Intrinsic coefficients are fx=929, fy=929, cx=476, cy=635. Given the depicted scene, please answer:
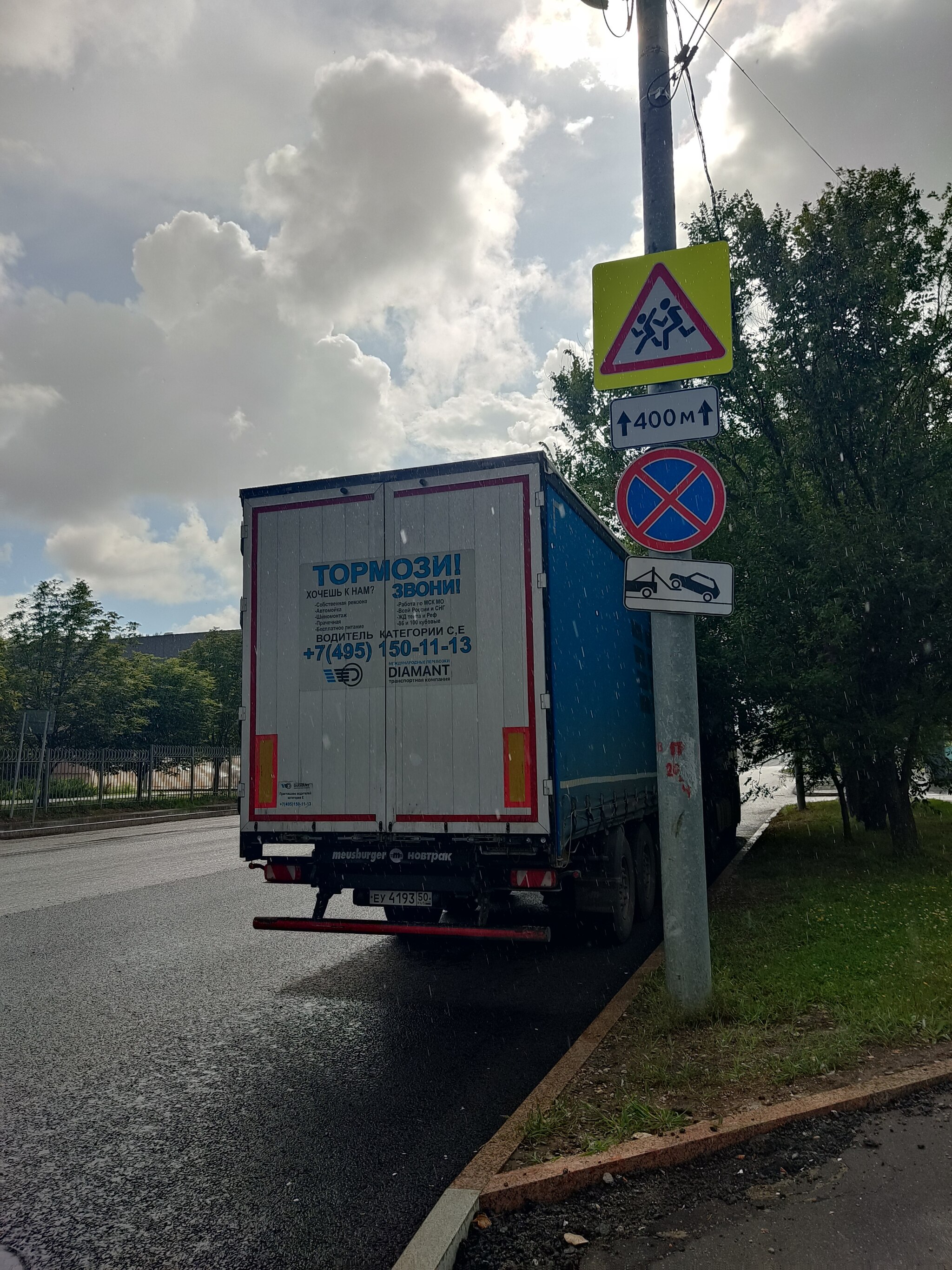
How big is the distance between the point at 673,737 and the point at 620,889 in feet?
9.76

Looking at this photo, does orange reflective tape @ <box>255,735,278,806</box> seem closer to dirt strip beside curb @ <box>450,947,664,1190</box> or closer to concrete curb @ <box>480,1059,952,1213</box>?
dirt strip beside curb @ <box>450,947,664,1190</box>

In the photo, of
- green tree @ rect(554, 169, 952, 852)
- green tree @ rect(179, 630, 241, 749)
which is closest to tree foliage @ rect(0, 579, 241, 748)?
green tree @ rect(179, 630, 241, 749)

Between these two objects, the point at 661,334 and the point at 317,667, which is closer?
the point at 661,334

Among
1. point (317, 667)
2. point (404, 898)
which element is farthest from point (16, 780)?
point (404, 898)

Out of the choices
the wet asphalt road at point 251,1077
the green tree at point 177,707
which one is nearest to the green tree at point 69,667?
the green tree at point 177,707

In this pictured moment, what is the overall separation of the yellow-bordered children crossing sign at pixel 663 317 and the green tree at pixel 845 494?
6.57 metres

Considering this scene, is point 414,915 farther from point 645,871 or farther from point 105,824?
point 105,824

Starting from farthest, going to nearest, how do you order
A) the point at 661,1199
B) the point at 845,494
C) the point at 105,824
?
1. the point at 105,824
2. the point at 845,494
3. the point at 661,1199

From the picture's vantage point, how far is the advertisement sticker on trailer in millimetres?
6410

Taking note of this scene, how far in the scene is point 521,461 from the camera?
6406mm

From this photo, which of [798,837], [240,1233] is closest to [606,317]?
[240,1233]

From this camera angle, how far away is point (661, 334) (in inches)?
230

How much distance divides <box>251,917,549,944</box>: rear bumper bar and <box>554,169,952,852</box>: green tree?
704 centimetres

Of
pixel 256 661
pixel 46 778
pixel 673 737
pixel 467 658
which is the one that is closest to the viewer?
pixel 673 737
